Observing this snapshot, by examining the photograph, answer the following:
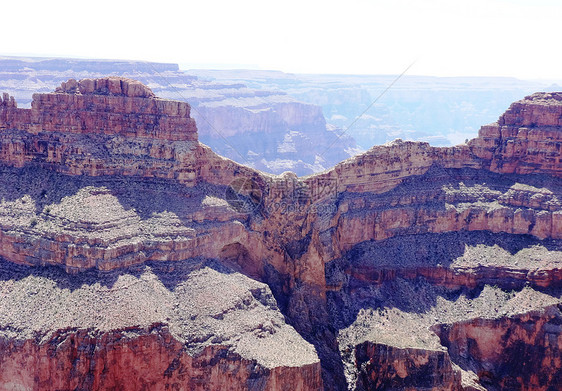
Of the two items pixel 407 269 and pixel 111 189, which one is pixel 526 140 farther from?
pixel 111 189

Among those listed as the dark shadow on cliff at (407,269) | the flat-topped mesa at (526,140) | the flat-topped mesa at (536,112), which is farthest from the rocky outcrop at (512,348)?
the flat-topped mesa at (536,112)

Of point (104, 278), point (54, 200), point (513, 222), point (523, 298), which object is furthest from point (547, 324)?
point (54, 200)

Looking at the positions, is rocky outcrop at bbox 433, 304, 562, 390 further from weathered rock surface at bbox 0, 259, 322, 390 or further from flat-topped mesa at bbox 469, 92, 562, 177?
flat-topped mesa at bbox 469, 92, 562, 177

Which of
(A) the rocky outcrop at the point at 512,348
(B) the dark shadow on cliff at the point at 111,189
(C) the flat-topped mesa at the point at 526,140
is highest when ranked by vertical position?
(C) the flat-topped mesa at the point at 526,140

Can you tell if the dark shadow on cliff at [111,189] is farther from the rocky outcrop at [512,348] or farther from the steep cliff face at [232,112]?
the steep cliff face at [232,112]

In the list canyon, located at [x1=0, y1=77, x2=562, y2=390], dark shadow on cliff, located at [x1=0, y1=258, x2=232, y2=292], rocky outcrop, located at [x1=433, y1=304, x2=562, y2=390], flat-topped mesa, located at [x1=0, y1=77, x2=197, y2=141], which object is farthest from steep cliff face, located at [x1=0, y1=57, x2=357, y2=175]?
rocky outcrop, located at [x1=433, y1=304, x2=562, y2=390]

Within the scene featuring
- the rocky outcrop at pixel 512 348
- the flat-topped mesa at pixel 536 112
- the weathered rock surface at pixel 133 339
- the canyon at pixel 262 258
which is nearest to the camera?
the weathered rock surface at pixel 133 339

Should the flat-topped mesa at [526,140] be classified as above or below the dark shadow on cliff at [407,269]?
above
